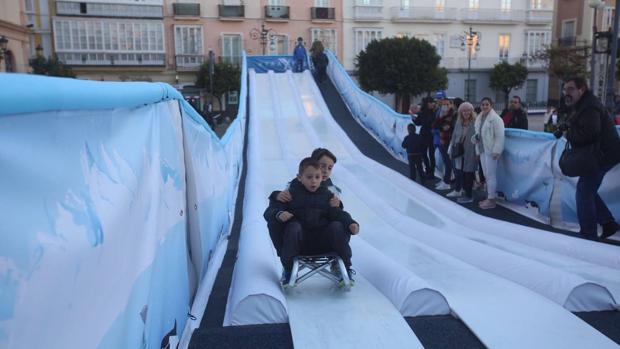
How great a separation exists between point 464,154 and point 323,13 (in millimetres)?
33395

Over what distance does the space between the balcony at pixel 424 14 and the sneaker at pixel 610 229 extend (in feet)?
121

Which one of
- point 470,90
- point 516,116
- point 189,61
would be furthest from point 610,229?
point 470,90

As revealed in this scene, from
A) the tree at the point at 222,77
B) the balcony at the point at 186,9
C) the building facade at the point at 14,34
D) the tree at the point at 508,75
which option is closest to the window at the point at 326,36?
the tree at the point at 222,77

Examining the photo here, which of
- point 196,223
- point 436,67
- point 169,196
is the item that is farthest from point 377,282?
point 436,67

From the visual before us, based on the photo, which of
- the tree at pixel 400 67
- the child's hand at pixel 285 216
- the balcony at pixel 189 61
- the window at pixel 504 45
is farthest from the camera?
the window at pixel 504 45

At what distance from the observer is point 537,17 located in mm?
42750

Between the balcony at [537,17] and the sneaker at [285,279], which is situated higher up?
the balcony at [537,17]

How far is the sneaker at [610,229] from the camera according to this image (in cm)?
603

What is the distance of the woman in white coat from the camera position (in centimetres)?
775

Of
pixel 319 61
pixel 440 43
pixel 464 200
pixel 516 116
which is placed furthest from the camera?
pixel 440 43

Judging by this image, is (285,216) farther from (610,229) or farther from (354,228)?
(610,229)

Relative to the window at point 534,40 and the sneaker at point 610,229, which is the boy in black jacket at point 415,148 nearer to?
the sneaker at point 610,229

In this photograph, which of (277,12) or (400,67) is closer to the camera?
(400,67)

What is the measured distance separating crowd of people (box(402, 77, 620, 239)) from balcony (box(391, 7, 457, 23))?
2993cm
